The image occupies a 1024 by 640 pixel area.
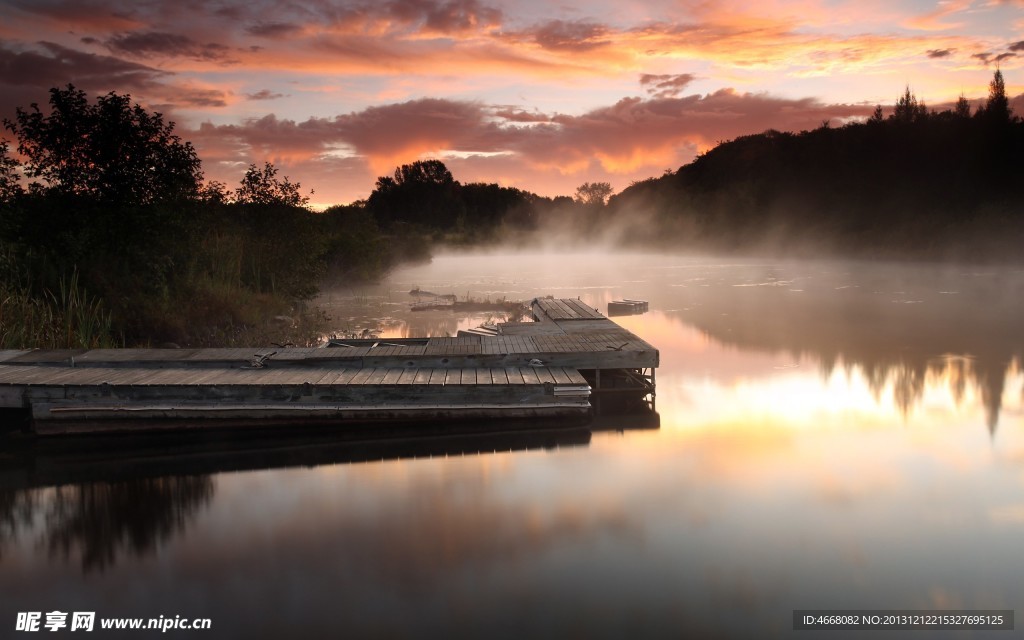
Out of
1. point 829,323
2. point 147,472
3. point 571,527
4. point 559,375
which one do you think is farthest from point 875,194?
point 147,472

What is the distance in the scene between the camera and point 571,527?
23.5ft

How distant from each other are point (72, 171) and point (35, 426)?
7.40 m

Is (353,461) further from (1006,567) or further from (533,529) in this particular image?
(1006,567)

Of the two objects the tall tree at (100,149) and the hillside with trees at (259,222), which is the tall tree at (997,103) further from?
the tall tree at (100,149)

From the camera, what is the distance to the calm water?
225 inches

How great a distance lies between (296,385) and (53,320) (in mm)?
6413

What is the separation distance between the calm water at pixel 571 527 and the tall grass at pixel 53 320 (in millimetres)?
4372

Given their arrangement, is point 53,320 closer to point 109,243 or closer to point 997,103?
point 109,243

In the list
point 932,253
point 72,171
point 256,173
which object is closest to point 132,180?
point 72,171

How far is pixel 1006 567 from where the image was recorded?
620 cm

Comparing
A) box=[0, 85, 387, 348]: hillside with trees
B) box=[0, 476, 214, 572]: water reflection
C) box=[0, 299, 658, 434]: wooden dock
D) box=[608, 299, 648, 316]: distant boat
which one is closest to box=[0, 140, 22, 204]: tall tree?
box=[0, 85, 387, 348]: hillside with trees

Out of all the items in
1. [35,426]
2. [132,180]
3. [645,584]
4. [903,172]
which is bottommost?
[645,584]

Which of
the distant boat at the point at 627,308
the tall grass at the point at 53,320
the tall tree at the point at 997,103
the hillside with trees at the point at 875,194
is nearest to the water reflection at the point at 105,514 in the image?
the tall grass at the point at 53,320

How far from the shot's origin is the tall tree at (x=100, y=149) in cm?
1485
